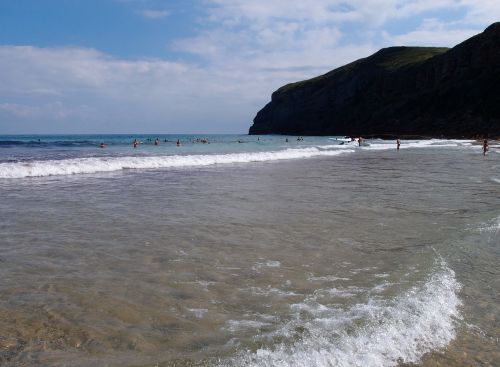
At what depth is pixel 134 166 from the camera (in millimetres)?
25609

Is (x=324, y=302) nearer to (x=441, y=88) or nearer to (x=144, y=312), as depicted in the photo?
(x=144, y=312)

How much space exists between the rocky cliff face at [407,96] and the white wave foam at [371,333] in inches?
3376

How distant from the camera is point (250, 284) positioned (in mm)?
5293

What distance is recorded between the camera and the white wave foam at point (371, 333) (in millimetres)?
3623

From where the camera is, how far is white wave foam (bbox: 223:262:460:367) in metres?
3.62

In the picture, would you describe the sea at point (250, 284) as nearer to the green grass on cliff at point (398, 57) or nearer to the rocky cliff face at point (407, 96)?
the rocky cliff face at point (407, 96)

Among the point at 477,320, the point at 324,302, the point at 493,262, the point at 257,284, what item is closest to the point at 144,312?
the point at 257,284

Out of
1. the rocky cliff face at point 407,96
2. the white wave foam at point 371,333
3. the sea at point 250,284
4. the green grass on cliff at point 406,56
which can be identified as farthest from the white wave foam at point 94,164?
the green grass on cliff at point 406,56

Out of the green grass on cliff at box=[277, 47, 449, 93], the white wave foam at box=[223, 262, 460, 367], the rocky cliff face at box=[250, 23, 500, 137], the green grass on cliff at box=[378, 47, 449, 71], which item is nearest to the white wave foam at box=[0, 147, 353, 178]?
the white wave foam at box=[223, 262, 460, 367]

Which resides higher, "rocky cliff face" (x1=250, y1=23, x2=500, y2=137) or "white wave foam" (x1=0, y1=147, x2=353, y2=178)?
"rocky cliff face" (x1=250, y1=23, x2=500, y2=137)

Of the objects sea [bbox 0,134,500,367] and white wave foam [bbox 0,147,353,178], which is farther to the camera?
white wave foam [bbox 0,147,353,178]

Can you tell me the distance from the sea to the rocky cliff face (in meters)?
82.7

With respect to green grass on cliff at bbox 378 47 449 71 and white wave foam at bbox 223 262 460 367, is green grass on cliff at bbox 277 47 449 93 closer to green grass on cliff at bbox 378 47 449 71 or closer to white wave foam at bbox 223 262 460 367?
green grass on cliff at bbox 378 47 449 71

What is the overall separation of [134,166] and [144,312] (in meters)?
22.1
